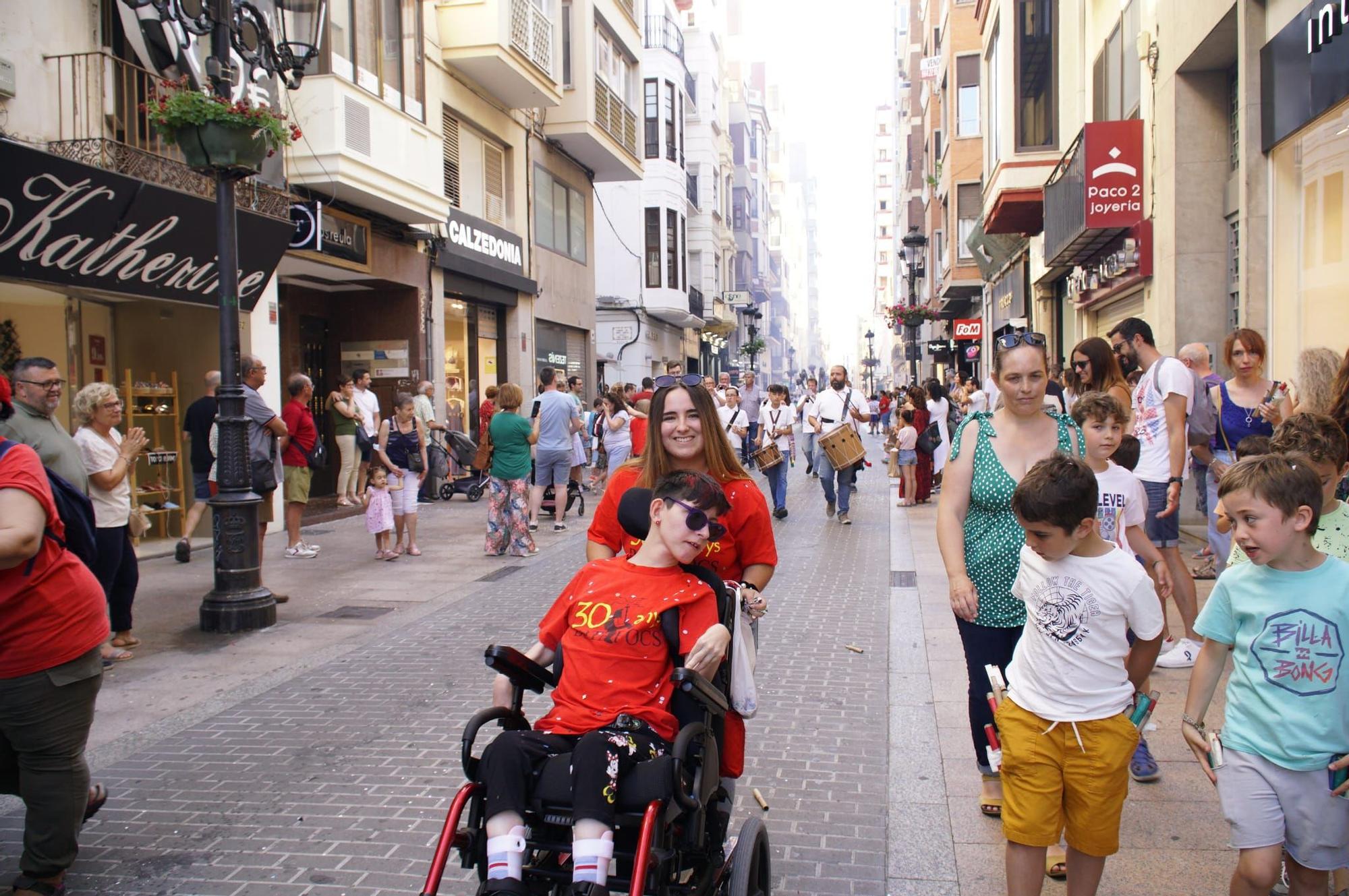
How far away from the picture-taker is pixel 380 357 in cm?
1773

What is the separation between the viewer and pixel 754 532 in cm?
364

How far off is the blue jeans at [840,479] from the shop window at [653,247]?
2068 centimetres

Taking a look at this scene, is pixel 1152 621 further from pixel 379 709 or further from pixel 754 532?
pixel 379 709

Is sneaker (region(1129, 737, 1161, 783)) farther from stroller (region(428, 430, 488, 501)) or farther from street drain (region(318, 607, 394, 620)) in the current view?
stroller (region(428, 430, 488, 501))

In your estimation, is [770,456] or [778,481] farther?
[778,481]

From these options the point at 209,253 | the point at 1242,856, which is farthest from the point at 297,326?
the point at 1242,856

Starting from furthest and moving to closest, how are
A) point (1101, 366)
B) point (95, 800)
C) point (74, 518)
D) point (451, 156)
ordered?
point (451, 156) → point (1101, 366) → point (95, 800) → point (74, 518)

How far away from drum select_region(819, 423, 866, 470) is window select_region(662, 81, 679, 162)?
23.1m

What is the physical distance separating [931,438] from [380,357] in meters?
9.05

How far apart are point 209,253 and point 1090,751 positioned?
439 inches

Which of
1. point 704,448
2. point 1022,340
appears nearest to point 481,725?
point 704,448

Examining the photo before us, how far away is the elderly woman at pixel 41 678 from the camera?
11.6ft

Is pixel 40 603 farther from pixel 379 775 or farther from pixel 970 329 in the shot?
pixel 970 329

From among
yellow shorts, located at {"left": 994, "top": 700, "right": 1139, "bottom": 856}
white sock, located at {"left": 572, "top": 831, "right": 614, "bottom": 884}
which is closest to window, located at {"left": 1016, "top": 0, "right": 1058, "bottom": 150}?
yellow shorts, located at {"left": 994, "top": 700, "right": 1139, "bottom": 856}
